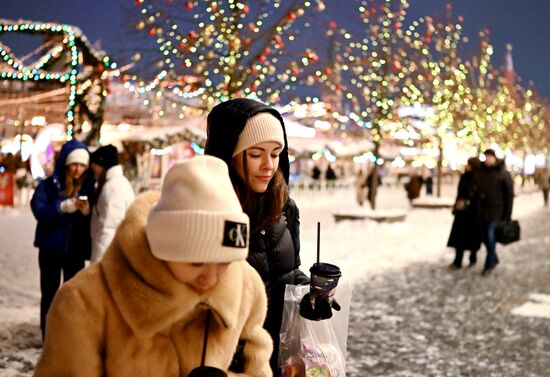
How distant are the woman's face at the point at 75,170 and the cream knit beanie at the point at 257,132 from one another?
3.13m

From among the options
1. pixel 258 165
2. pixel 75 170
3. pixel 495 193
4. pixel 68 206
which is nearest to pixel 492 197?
pixel 495 193

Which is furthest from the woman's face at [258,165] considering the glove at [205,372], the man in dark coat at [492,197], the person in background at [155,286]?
the man in dark coat at [492,197]

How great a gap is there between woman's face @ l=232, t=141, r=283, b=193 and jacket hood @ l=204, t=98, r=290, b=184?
0.21ft

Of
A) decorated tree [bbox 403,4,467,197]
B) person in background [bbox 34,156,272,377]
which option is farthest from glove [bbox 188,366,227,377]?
decorated tree [bbox 403,4,467,197]

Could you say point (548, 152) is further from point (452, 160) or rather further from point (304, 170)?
point (304, 170)

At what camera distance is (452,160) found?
172ft

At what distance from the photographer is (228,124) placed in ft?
8.47

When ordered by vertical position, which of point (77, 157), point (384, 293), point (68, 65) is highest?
point (68, 65)

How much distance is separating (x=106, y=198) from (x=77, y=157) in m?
0.44

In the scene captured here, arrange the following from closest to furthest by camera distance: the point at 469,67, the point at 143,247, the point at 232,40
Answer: the point at 143,247 → the point at 232,40 → the point at 469,67

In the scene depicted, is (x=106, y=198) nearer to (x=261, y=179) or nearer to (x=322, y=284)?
(x=261, y=179)

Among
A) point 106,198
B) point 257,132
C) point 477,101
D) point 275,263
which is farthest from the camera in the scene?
point 477,101

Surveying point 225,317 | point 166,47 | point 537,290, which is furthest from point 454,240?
point 225,317

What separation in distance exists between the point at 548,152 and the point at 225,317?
3272 inches
